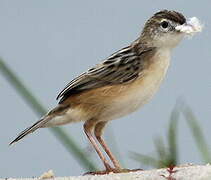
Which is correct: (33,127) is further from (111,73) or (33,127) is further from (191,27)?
(191,27)

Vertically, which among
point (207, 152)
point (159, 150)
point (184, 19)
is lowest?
point (207, 152)

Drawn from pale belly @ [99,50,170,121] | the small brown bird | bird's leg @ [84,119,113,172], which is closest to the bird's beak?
the small brown bird

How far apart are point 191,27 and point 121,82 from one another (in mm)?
687

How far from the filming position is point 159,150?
4.29 meters

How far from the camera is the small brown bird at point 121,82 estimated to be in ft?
16.4

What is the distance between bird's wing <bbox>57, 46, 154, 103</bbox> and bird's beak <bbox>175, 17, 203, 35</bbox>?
1.08ft

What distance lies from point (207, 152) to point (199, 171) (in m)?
0.55

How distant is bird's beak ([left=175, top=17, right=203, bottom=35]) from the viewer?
4941 mm

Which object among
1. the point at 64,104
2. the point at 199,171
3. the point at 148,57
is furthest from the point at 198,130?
the point at 64,104

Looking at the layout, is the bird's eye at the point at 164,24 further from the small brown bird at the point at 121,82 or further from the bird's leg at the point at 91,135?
the bird's leg at the point at 91,135

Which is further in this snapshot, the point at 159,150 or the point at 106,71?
the point at 106,71

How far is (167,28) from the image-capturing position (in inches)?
204

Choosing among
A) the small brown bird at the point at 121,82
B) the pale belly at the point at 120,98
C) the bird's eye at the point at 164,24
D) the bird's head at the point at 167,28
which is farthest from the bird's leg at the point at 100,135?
the bird's eye at the point at 164,24

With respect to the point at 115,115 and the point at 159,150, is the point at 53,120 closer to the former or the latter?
the point at 115,115
